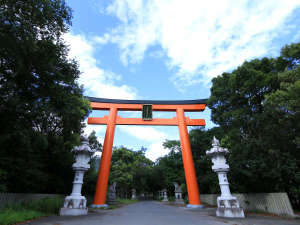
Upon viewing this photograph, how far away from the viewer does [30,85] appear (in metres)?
6.32

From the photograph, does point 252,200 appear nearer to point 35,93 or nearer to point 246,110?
point 246,110

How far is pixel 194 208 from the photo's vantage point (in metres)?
10.2

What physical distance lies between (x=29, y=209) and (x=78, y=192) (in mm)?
1668

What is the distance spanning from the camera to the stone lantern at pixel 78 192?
6.36 m

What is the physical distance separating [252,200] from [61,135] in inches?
412

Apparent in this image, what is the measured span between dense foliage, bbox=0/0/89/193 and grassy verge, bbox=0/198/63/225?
2.54ft

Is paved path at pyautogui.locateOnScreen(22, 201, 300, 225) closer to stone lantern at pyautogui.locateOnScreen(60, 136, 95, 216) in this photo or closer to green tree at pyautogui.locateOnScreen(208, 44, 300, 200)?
stone lantern at pyautogui.locateOnScreen(60, 136, 95, 216)

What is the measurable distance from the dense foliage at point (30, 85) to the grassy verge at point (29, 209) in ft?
2.54

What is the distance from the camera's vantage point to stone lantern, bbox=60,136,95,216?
20.9 ft

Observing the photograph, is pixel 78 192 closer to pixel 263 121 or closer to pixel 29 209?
pixel 29 209

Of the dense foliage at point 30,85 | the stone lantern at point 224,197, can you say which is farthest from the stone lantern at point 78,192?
the stone lantern at point 224,197

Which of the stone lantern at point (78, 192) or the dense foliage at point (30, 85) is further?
the stone lantern at point (78, 192)

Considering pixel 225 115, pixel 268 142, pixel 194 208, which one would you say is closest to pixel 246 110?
pixel 225 115

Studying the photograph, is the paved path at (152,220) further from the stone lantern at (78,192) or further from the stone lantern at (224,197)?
the stone lantern at (78,192)
